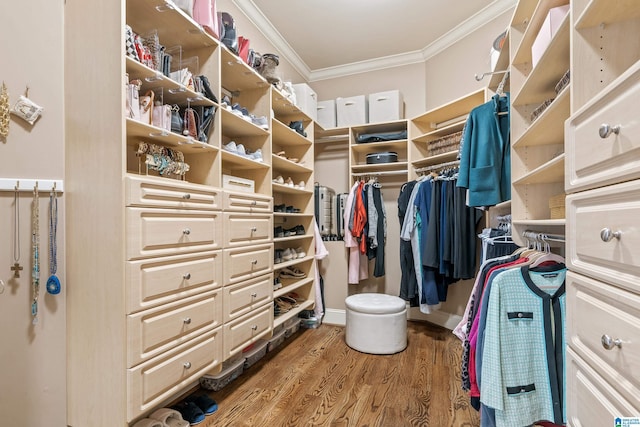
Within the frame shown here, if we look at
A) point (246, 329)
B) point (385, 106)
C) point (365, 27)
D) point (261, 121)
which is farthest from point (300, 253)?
point (365, 27)

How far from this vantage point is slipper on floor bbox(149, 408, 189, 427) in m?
1.46

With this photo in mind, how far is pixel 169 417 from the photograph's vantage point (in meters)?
1.53

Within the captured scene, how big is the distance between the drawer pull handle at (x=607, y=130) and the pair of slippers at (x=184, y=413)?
77.0 inches

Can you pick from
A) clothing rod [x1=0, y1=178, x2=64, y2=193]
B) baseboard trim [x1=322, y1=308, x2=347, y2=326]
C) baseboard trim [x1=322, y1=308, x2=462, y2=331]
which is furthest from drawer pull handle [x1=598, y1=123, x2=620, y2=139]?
baseboard trim [x1=322, y1=308, x2=347, y2=326]

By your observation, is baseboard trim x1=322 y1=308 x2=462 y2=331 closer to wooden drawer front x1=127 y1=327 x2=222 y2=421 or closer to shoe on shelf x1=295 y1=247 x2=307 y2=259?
shoe on shelf x1=295 y1=247 x2=307 y2=259

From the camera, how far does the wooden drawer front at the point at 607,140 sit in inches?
22.8

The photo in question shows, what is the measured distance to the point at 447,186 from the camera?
8.40 feet

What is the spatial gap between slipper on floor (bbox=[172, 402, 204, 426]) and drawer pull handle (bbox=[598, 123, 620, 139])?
6.61ft

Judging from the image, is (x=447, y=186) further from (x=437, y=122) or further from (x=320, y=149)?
(x=320, y=149)

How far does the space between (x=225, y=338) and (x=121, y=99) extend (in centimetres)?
131

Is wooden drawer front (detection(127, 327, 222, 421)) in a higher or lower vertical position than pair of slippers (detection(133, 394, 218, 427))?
higher

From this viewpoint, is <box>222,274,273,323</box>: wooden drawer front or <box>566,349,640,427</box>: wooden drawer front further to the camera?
<box>222,274,273,323</box>: wooden drawer front

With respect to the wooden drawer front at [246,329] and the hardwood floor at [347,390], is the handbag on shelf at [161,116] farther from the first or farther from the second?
the hardwood floor at [347,390]

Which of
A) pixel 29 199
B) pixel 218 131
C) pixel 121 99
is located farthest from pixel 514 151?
pixel 29 199
